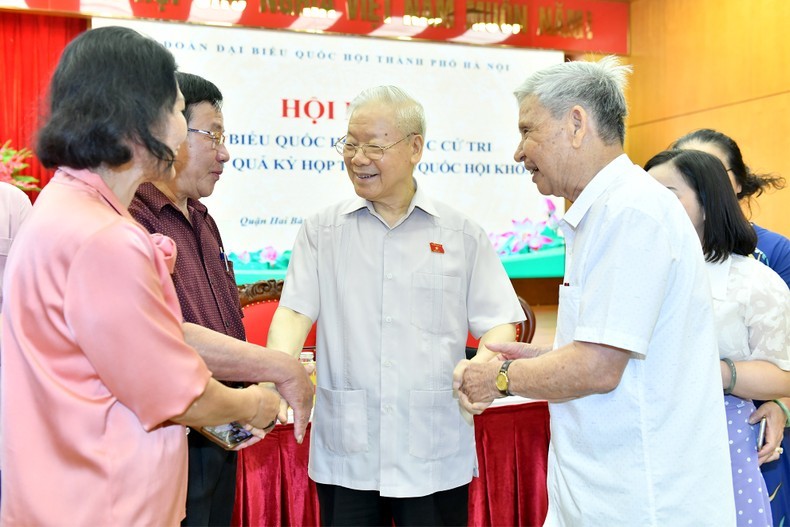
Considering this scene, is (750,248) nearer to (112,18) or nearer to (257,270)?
(257,270)

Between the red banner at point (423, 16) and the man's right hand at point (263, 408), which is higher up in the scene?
the red banner at point (423, 16)

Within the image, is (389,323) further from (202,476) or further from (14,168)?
(14,168)

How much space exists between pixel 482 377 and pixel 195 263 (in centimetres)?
75

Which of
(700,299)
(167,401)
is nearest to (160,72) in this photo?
(167,401)

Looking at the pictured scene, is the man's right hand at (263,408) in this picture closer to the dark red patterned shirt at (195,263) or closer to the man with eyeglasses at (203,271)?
the man with eyeglasses at (203,271)

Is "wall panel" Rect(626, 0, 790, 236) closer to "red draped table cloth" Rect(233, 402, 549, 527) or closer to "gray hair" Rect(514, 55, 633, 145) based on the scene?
"red draped table cloth" Rect(233, 402, 549, 527)

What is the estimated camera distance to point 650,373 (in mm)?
1382

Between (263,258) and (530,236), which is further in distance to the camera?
(530,236)

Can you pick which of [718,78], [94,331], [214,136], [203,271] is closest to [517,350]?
[203,271]

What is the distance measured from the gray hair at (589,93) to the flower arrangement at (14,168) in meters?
3.76

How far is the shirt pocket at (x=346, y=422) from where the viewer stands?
6.57 ft

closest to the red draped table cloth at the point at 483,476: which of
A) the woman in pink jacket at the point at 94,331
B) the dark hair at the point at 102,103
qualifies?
the woman in pink jacket at the point at 94,331

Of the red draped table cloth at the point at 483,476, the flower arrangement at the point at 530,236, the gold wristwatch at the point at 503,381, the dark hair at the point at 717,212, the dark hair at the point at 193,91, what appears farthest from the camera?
the flower arrangement at the point at 530,236

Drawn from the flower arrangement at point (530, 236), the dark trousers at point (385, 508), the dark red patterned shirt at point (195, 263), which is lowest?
the flower arrangement at point (530, 236)
